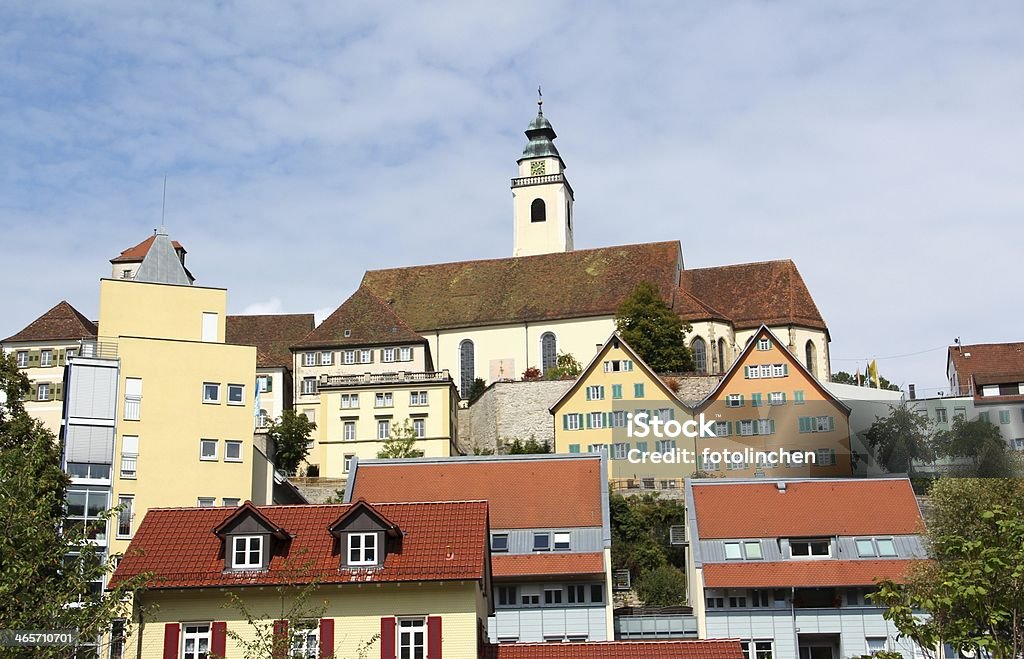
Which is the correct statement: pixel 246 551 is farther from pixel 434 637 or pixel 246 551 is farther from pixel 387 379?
pixel 387 379

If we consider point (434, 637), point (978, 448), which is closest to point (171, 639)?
point (434, 637)

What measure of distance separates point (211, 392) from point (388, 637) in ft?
83.1

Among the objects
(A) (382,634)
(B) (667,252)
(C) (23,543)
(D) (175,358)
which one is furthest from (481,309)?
(C) (23,543)

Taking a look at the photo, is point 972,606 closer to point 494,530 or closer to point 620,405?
point 494,530

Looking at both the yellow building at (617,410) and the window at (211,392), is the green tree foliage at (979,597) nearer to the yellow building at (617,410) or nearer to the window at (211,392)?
the window at (211,392)

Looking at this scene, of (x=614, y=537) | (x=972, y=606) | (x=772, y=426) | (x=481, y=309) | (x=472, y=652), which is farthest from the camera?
(x=481, y=309)

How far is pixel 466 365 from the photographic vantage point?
11200cm

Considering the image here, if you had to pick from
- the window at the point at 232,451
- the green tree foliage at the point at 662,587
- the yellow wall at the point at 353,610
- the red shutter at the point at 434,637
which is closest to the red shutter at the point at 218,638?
the yellow wall at the point at 353,610

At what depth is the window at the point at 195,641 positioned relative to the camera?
36.6 metres

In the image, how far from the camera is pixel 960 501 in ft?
179

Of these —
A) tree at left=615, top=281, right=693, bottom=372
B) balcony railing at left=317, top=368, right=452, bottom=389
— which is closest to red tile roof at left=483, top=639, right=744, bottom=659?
balcony railing at left=317, top=368, right=452, bottom=389

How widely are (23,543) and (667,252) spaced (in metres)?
92.2

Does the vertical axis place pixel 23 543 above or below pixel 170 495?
below

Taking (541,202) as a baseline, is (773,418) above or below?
below
